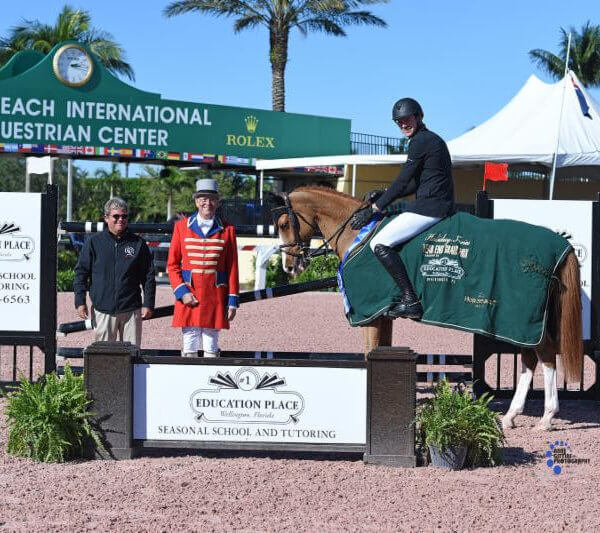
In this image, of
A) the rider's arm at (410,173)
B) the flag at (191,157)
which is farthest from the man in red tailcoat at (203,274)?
the flag at (191,157)

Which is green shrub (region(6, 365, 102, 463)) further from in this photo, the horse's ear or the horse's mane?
the horse's mane

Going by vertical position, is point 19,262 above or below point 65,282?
above

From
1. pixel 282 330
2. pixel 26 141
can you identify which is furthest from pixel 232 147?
pixel 282 330

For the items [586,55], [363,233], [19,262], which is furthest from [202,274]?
[586,55]

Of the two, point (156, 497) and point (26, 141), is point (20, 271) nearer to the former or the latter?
point (156, 497)

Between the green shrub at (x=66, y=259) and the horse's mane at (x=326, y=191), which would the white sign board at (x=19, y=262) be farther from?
the green shrub at (x=66, y=259)

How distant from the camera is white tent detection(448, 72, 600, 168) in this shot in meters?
21.6

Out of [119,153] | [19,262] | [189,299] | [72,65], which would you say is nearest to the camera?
[189,299]

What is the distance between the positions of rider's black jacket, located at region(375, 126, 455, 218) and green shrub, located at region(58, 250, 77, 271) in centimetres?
1394

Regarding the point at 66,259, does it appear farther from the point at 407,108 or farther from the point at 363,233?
the point at 407,108

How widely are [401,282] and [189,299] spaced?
1.67 meters

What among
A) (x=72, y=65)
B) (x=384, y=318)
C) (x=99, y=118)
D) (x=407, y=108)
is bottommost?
(x=384, y=318)

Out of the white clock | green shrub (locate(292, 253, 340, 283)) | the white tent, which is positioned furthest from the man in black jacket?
the white clock

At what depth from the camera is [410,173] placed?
6.97m
